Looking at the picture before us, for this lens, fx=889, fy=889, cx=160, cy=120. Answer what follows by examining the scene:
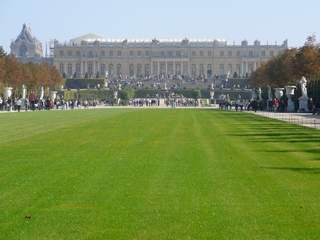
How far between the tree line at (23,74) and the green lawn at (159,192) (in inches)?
2375

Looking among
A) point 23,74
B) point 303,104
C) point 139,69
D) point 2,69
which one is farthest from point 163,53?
point 303,104

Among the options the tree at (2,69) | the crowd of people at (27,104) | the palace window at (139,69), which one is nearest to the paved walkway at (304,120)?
the crowd of people at (27,104)

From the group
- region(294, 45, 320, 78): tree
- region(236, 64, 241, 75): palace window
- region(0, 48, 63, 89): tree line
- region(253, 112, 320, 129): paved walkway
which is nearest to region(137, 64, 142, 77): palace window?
region(236, 64, 241, 75): palace window

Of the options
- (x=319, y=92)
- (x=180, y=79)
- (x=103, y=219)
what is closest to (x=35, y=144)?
(x=103, y=219)

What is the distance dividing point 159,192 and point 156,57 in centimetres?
16076

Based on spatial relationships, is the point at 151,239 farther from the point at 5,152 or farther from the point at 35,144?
the point at 35,144

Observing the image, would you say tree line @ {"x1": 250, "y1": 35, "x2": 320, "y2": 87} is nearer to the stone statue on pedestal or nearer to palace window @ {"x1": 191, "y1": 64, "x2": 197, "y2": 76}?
the stone statue on pedestal

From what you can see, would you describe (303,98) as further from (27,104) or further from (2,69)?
(2,69)

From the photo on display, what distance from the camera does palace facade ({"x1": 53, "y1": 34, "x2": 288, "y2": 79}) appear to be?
171m

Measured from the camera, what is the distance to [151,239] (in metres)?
8.09

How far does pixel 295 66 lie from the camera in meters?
68.2

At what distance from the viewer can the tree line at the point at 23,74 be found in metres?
80.4

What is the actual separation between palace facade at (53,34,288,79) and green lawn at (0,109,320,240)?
153 metres

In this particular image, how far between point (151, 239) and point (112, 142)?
1336cm
